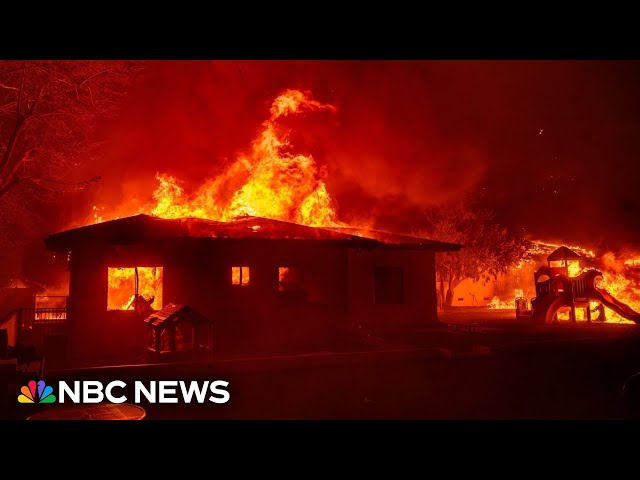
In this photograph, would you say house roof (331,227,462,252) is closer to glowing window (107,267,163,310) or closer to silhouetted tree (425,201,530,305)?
glowing window (107,267,163,310)

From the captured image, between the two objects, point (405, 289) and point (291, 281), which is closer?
point (291, 281)

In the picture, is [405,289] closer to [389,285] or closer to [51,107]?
[389,285]

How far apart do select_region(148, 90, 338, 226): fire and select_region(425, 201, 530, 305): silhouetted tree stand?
14012 mm

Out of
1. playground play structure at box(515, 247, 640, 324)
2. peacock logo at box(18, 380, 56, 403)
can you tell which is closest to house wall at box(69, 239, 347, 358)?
peacock logo at box(18, 380, 56, 403)

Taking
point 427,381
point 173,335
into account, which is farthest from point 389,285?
point 173,335

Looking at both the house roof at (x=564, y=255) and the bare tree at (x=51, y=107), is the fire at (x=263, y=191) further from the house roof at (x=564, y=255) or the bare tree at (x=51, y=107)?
the house roof at (x=564, y=255)

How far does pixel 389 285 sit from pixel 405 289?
0.65m

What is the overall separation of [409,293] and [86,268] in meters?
11.8

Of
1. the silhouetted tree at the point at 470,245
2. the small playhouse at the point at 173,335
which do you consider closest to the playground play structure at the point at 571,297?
the silhouetted tree at the point at 470,245

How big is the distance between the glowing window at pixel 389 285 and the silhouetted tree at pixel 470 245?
14.0 meters

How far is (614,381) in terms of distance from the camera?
31.1 feet

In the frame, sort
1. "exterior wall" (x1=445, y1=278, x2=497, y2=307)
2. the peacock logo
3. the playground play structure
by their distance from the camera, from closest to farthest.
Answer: the peacock logo → the playground play structure → "exterior wall" (x1=445, y1=278, x2=497, y2=307)

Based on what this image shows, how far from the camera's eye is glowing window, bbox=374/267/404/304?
1938cm

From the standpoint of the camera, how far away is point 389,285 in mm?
19516
